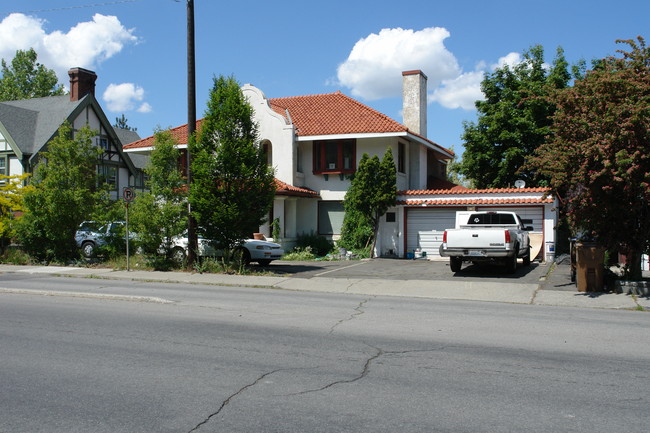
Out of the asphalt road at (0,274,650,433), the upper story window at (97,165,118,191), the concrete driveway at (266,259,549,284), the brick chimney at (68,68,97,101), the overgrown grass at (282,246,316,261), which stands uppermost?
the brick chimney at (68,68,97,101)

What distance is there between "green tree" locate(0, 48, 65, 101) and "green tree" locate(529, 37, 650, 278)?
184 feet

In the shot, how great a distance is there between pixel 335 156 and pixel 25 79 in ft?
146

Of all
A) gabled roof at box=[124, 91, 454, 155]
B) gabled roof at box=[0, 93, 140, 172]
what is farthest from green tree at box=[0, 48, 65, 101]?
gabled roof at box=[124, 91, 454, 155]

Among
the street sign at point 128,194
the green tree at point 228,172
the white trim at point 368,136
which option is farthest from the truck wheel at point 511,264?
the street sign at point 128,194

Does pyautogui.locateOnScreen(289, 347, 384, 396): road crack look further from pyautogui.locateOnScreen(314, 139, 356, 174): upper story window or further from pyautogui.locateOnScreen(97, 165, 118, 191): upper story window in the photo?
pyautogui.locateOnScreen(314, 139, 356, 174): upper story window

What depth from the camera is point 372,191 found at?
23.5m

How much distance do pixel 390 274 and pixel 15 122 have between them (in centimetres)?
2987

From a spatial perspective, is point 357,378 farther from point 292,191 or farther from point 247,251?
point 292,191

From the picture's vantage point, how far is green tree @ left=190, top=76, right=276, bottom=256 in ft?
58.1

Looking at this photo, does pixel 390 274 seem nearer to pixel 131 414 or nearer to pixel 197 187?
pixel 197 187

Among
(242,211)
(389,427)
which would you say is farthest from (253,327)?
(242,211)

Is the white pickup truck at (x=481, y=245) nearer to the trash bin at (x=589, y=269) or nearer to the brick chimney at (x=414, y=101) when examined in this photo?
the trash bin at (x=589, y=269)

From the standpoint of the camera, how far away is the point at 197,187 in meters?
17.9

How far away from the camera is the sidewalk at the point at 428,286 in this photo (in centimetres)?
1293
